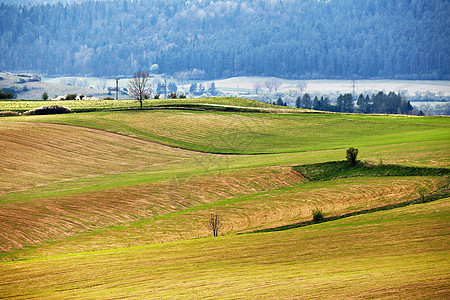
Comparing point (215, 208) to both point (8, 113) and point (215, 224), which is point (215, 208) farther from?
point (8, 113)

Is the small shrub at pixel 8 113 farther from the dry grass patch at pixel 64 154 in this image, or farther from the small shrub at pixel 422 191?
the small shrub at pixel 422 191

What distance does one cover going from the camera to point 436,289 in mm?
14195

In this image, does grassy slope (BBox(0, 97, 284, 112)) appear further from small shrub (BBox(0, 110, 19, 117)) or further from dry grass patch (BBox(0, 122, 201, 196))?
dry grass patch (BBox(0, 122, 201, 196))

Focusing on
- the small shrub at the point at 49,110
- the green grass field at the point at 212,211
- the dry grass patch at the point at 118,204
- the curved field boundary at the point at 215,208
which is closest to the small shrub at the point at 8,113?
the small shrub at the point at 49,110

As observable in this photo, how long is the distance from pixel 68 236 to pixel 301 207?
16.1 meters

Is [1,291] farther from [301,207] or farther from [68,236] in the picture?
[301,207]

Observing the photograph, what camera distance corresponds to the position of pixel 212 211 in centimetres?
3522

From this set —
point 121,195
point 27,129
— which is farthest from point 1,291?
point 27,129

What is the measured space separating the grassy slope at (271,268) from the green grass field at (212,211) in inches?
2.8

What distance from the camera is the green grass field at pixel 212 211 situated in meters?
16.9

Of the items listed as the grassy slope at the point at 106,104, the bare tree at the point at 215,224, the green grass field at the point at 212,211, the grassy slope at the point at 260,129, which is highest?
the grassy slope at the point at 106,104

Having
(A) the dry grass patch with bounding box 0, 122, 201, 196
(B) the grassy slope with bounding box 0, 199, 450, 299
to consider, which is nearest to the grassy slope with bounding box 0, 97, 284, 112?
(A) the dry grass patch with bounding box 0, 122, 201, 196

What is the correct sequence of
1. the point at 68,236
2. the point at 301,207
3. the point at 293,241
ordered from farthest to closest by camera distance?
the point at 301,207, the point at 68,236, the point at 293,241

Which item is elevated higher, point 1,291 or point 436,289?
point 436,289
